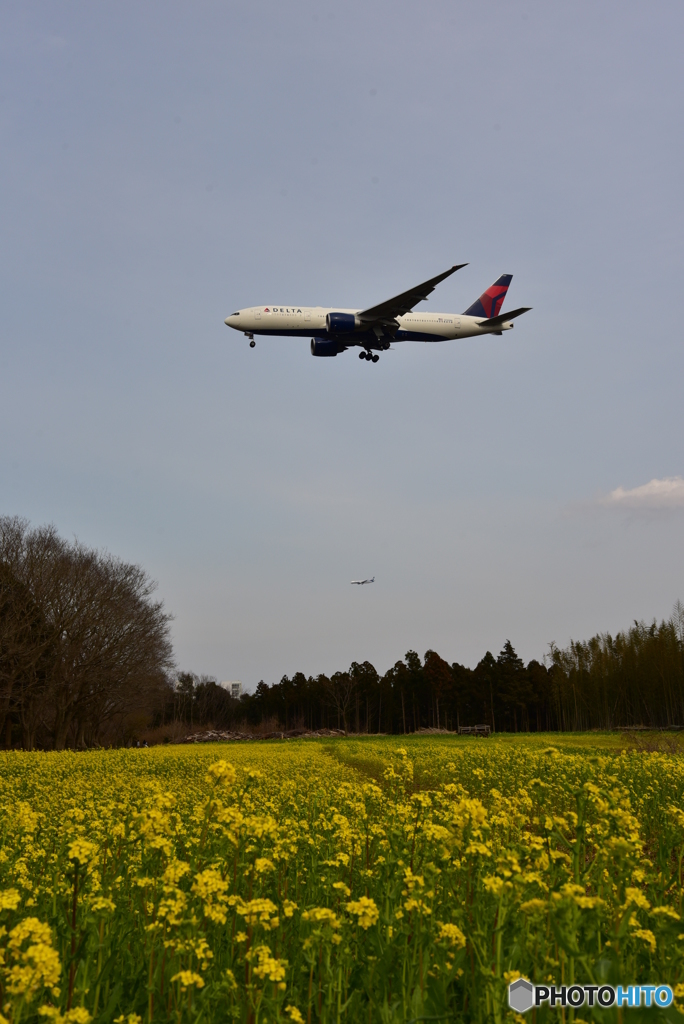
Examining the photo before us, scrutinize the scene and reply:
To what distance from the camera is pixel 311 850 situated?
269 inches

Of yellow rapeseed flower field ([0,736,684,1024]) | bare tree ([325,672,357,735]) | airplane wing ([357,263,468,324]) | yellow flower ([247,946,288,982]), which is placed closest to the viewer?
yellow flower ([247,946,288,982])

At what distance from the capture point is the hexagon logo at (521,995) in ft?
11.3

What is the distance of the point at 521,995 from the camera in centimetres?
350

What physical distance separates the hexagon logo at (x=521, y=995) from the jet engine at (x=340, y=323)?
3894 centimetres

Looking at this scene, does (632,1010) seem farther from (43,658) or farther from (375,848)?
(43,658)

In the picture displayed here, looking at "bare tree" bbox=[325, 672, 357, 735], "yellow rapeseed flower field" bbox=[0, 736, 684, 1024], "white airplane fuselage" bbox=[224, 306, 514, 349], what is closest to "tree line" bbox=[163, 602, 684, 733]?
"bare tree" bbox=[325, 672, 357, 735]

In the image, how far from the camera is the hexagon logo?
346 centimetres

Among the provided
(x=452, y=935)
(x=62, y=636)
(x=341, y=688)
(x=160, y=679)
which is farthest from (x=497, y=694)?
(x=452, y=935)

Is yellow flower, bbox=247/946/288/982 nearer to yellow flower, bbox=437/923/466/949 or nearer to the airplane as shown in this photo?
yellow flower, bbox=437/923/466/949

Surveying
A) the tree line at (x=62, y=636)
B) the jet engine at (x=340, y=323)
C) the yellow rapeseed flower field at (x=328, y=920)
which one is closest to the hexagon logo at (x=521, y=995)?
the yellow rapeseed flower field at (x=328, y=920)

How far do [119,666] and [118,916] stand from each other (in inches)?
2236

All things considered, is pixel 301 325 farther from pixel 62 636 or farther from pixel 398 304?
pixel 62 636

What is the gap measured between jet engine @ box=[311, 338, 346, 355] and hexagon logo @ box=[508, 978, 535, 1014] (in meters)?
40.2

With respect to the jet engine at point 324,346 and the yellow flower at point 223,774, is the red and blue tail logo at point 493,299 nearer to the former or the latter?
the jet engine at point 324,346
